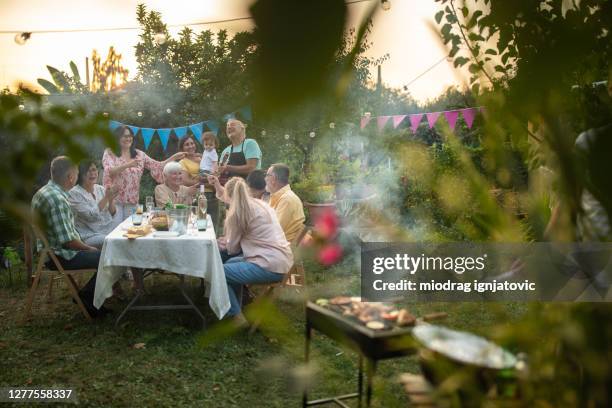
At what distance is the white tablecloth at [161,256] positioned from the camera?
3797 millimetres

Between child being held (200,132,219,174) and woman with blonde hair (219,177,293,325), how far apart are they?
26 cm

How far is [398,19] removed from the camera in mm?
244

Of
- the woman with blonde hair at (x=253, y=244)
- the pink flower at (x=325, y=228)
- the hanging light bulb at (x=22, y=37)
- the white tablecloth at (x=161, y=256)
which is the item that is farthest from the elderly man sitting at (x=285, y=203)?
the hanging light bulb at (x=22, y=37)

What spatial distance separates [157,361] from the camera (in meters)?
3.41

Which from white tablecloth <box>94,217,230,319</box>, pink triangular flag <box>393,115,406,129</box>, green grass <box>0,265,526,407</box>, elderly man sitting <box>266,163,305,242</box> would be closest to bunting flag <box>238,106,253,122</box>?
green grass <box>0,265,526,407</box>

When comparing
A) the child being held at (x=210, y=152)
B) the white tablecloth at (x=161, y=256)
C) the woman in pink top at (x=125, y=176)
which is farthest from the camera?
the woman in pink top at (x=125, y=176)

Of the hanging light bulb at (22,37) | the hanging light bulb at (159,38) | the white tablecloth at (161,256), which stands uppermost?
the hanging light bulb at (22,37)

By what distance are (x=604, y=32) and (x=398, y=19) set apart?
0.14 metres

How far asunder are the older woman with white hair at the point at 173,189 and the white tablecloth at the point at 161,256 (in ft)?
4.83

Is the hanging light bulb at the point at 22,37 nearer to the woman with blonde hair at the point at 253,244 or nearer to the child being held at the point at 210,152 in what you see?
the child being held at the point at 210,152

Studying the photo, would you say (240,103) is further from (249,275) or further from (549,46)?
(249,275)

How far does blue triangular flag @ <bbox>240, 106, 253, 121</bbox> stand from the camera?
0.69ft

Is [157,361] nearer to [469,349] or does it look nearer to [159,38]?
[469,349]

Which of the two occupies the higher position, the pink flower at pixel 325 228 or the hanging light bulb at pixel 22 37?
the hanging light bulb at pixel 22 37
